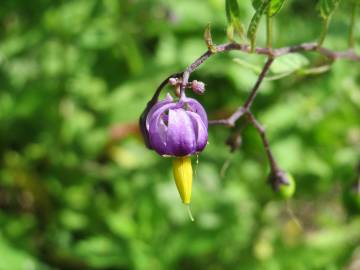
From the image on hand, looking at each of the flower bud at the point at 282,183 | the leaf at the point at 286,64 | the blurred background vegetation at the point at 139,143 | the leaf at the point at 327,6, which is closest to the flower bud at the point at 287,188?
the flower bud at the point at 282,183

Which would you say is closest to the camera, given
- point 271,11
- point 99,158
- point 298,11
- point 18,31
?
point 271,11

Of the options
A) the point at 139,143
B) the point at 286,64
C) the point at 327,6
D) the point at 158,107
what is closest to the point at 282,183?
the point at 286,64

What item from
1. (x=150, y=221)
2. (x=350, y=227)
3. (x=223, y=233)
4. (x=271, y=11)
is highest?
(x=271, y=11)

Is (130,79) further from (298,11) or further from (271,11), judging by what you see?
(271,11)

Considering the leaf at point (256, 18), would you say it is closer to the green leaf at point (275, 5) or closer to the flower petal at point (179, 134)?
the green leaf at point (275, 5)

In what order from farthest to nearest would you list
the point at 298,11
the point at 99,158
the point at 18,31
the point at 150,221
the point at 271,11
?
the point at 298,11 < the point at 99,158 < the point at 18,31 < the point at 150,221 < the point at 271,11

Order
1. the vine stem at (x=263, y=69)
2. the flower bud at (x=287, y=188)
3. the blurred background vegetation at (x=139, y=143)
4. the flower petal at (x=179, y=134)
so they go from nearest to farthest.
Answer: the flower petal at (x=179, y=134)
the vine stem at (x=263, y=69)
the flower bud at (x=287, y=188)
the blurred background vegetation at (x=139, y=143)

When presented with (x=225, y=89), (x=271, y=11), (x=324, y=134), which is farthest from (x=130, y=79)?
(x=271, y=11)

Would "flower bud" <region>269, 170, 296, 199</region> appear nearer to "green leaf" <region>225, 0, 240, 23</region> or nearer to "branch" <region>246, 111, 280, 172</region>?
"branch" <region>246, 111, 280, 172</region>
